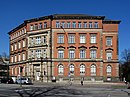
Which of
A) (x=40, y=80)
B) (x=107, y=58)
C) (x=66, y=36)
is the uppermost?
(x=66, y=36)

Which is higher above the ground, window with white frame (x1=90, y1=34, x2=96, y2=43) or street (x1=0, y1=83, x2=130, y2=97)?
window with white frame (x1=90, y1=34, x2=96, y2=43)

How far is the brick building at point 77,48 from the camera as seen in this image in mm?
92875

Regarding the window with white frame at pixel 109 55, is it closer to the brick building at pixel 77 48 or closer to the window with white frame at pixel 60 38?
the brick building at pixel 77 48

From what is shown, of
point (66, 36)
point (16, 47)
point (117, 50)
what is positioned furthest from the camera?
point (16, 47)

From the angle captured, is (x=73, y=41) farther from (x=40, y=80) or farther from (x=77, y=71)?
(x=40, y=80)

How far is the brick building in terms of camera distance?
3656 inches

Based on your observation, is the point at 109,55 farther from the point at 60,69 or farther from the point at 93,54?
Answer: the point at 60,69

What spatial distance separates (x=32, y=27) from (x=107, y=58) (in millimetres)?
25104

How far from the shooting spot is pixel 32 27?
99438 millimetres

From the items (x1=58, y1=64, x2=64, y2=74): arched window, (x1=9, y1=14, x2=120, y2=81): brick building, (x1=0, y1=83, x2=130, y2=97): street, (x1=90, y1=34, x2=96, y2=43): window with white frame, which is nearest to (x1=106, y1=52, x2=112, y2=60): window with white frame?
(x1=9, y1=14, x2=120, y2=81): brick building

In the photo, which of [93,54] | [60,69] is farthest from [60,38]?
[93,54]

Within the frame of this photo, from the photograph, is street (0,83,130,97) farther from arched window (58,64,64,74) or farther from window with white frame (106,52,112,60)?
window with white frame (106,52,112,60)

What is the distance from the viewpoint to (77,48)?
93.7 m

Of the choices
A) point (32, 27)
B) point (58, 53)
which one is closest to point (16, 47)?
point (32, 27)
